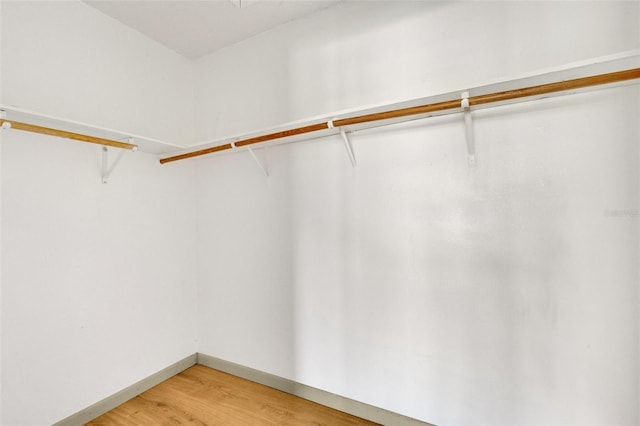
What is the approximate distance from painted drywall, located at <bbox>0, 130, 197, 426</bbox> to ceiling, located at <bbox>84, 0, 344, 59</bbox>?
921 millimetres

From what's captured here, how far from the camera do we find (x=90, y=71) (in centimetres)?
192

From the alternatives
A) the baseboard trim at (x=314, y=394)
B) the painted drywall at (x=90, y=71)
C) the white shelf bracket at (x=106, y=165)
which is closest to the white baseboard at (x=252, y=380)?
the baseboard trim at (x=314, y=394)

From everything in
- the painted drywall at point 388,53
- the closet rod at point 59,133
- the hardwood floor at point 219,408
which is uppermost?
the painted drywall at point 388,53

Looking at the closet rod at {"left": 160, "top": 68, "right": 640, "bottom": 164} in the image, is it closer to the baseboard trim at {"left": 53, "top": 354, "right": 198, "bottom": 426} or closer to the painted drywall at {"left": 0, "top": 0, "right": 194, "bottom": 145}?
the painted drywall at {"left": 0, "top": 0, "right": 194, "bottom": 145}

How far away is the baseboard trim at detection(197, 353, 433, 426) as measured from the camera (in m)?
1.74

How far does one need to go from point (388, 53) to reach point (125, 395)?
2.82 meters

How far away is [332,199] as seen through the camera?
194 cm

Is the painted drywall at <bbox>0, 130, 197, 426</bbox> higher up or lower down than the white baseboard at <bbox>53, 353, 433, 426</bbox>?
higher up

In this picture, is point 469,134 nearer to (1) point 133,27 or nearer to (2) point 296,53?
(2) point 296,53

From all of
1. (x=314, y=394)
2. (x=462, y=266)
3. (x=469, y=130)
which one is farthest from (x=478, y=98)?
(x=314, y=394)

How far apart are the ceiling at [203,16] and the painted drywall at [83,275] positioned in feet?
3.02

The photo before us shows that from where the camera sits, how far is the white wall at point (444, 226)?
1.33m

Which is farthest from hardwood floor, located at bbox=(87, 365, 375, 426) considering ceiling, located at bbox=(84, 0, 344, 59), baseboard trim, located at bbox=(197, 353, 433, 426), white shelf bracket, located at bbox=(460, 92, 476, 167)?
ceiling, located at bbox=(84, 0, 344, 59)

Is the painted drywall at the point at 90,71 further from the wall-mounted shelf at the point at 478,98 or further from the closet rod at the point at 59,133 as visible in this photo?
the wall-mounted shelf at the point at 478,98
